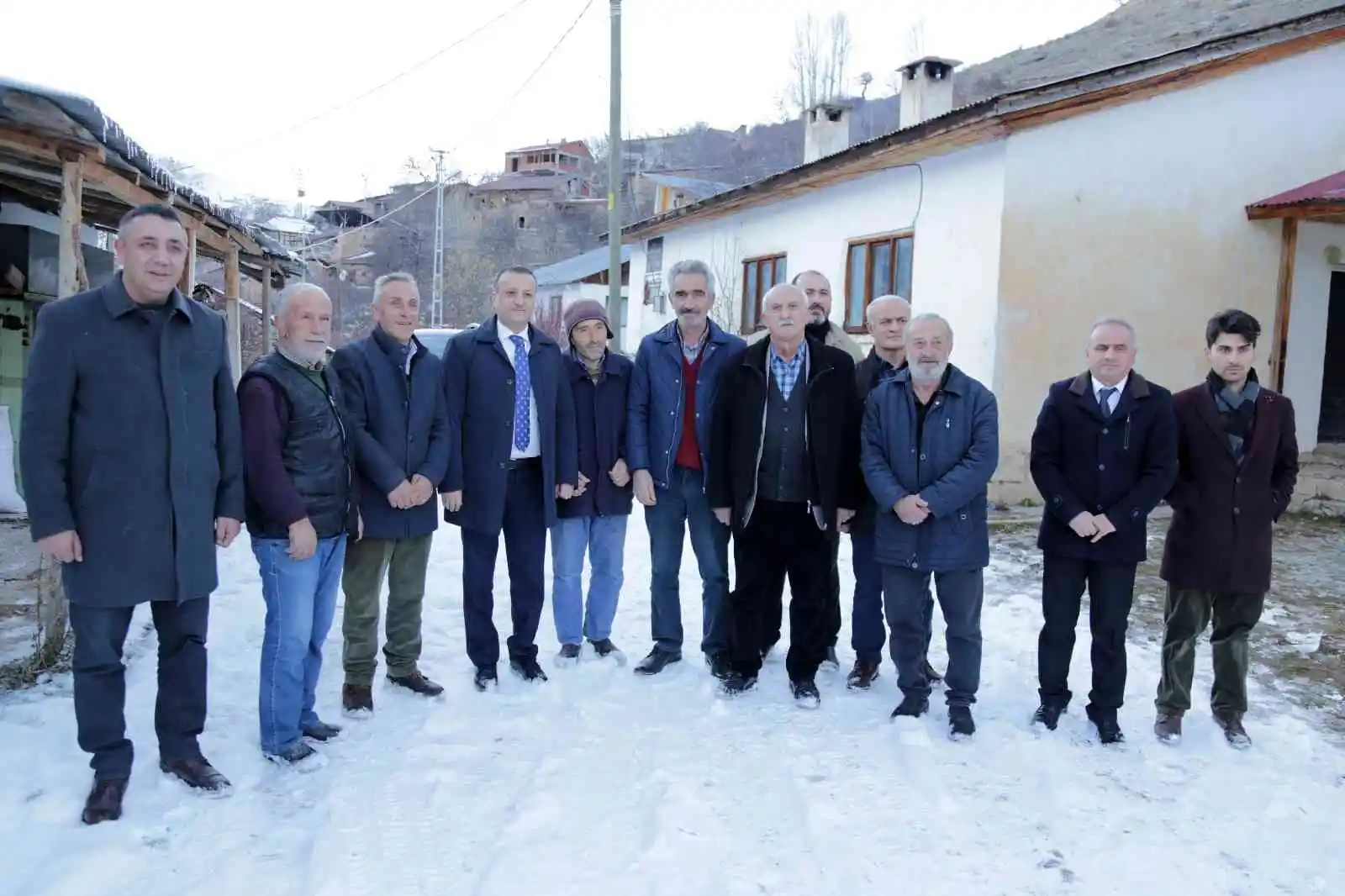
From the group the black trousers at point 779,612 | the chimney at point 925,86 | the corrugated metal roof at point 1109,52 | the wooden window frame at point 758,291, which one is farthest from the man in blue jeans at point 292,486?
the chimney at point 925,86

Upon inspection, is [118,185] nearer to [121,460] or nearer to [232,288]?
[121,460]

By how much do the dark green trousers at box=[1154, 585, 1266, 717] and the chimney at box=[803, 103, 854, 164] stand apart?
13799 mm

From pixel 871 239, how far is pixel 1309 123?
4470 millimetres

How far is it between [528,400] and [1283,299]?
893cm

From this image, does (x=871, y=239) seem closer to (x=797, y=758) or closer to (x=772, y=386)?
(x=772, y=386)

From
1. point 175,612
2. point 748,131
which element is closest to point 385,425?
point 175,612

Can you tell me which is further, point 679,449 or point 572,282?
point 572,282

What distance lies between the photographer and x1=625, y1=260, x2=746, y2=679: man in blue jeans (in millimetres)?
4590

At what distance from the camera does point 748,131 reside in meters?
61.5

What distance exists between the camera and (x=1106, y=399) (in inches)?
155

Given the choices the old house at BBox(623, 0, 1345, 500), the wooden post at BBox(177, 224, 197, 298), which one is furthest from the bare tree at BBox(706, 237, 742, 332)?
the wooden post at BBox(177, 224, 197, 298)

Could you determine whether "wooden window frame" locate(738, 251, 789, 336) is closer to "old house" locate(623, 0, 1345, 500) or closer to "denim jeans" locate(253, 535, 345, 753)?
"old house" locate(623, 0, 1345, 500)

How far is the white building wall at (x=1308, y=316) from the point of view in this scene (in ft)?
33.0

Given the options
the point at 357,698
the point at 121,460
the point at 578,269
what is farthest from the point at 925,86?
the point at 578,269
